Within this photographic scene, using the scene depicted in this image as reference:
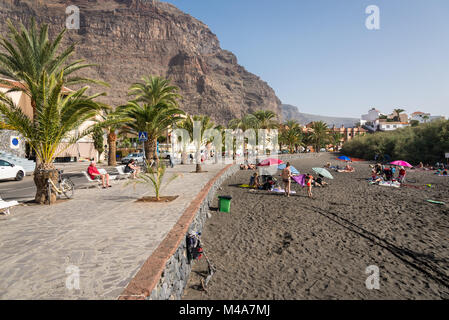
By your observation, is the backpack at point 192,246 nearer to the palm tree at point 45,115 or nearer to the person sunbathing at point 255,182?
the palm tree at point 45,115

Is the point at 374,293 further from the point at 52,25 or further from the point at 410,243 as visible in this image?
the point at 52,25

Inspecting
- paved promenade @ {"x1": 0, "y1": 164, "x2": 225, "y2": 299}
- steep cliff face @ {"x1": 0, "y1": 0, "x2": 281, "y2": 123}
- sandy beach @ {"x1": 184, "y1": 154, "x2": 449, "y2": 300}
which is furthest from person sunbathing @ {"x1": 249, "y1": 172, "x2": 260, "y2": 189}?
steep cliff face @ {"x1": 0, "y1": 0, "x2": 281, "y2": 123}

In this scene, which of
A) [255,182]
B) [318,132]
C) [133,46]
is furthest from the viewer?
[133,46]

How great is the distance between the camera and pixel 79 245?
4.89 m

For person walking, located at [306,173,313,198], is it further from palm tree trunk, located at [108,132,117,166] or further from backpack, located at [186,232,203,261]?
palm tree trunk, located at [108,132,117,166]

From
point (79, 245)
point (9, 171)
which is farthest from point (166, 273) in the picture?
point (9, 171)

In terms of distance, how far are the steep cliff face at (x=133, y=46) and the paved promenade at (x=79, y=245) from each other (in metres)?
137

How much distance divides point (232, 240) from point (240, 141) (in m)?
60.2

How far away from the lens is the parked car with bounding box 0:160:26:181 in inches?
636

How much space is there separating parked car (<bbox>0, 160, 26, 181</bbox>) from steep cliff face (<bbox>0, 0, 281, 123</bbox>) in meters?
124

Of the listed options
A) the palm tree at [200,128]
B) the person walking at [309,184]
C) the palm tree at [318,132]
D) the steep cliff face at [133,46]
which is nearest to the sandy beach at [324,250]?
the person walking at [309,184]

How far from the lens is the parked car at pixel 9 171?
1616 cm

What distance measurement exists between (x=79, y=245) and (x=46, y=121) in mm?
5668

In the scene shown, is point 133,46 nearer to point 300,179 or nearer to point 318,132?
point 318,132
